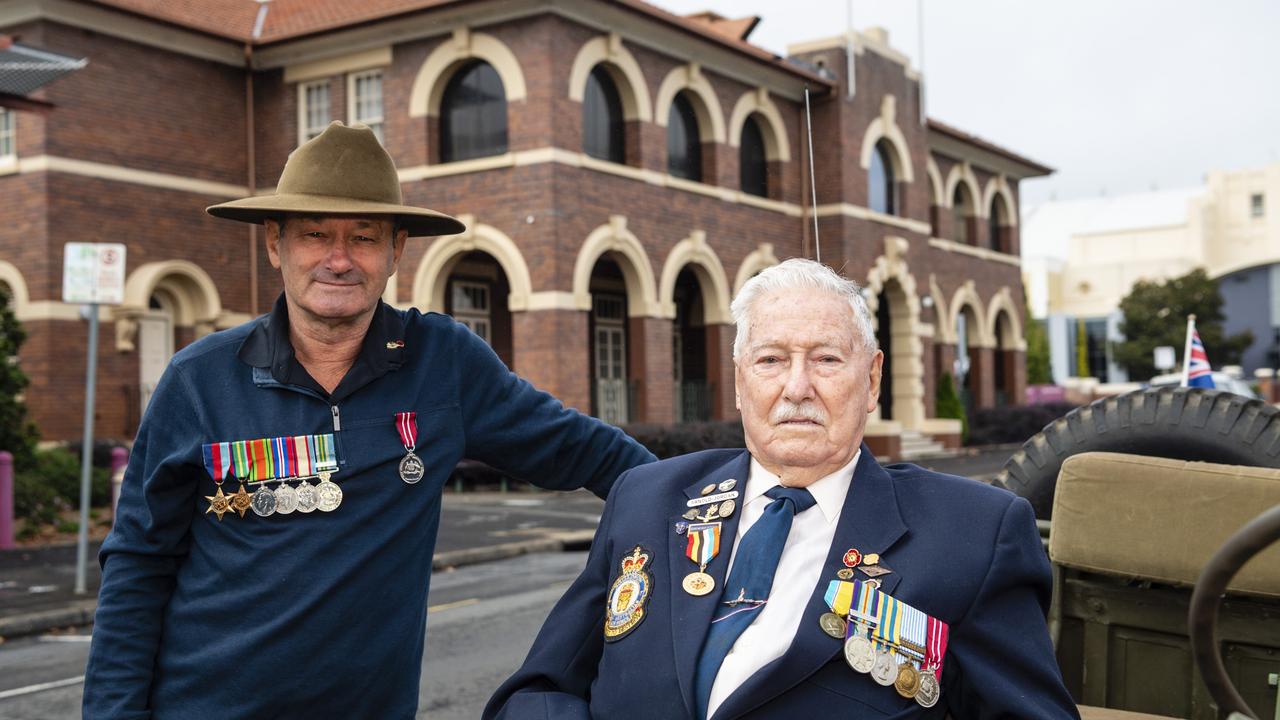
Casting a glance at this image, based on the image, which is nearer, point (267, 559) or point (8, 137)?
point (267, 559)

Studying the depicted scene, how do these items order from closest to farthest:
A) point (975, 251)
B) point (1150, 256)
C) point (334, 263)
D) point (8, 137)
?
point (334, 263)
point (8, 137)
point (975, 251)
point (1150, 256)

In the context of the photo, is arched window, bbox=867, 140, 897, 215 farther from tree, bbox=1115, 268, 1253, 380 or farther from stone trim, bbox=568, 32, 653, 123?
tree, bbox=1115, 268, 1253, 380

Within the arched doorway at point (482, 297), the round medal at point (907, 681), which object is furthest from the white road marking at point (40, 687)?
the arched doorway at point (482, 297)

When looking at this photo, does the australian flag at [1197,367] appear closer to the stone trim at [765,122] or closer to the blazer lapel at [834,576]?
the blazer lapel at [834,576]

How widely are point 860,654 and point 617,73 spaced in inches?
789

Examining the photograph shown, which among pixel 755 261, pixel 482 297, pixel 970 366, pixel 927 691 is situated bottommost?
pixel 927 691

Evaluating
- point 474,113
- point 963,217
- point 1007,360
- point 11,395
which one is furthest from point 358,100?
point 1007,360

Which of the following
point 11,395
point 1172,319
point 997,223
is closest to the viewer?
point 11,395

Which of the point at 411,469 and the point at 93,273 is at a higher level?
the point at 93,273

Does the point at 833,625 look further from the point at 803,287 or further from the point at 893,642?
the point at 803,287

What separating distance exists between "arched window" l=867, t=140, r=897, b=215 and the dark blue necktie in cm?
2652

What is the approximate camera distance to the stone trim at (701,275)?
898 inches

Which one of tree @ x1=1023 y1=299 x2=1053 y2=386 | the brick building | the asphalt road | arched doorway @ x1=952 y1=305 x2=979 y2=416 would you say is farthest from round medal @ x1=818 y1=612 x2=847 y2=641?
tree @ x1=1023 y1=299 x2=1053 y2=386

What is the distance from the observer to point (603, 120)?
22.2 m
